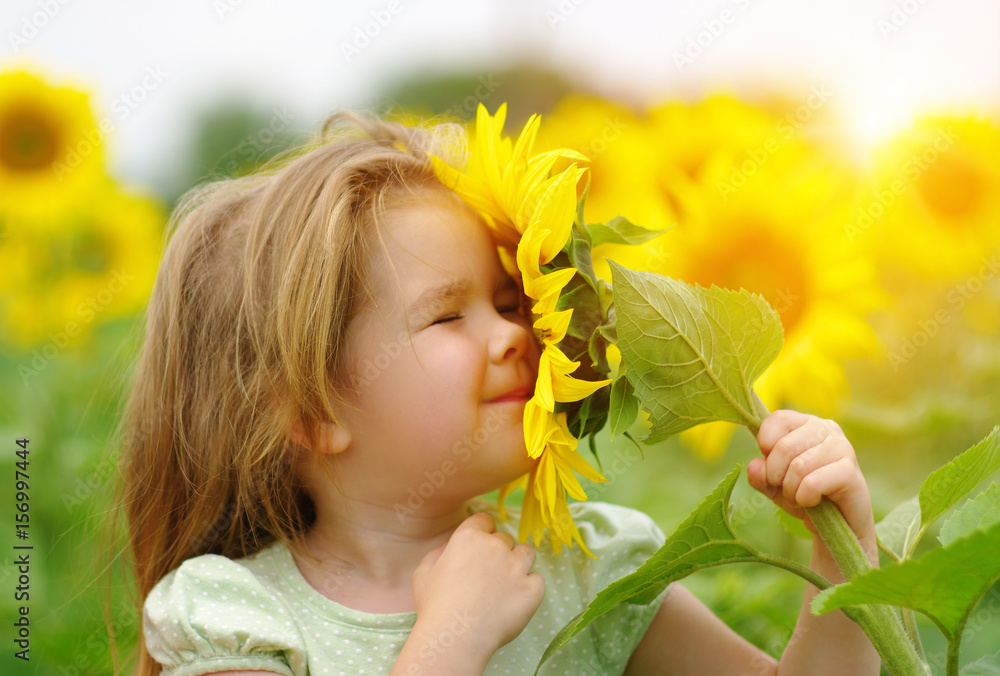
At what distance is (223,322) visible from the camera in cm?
98

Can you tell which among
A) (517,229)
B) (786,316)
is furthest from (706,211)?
(517,229)

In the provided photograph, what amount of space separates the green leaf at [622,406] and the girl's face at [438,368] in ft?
0.50

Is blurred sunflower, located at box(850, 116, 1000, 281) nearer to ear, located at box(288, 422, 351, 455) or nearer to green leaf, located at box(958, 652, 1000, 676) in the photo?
green leaf, located at box(958, 652, 1000, 676)

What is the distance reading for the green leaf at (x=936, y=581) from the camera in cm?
50

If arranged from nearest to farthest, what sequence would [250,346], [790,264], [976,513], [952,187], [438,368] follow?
[976,513]
[438,368]
[250,346]
[790,264]
[952,187]

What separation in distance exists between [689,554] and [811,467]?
11 cm

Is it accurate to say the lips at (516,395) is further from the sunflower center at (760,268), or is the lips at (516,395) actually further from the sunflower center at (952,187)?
the sunflower center at (952,187)

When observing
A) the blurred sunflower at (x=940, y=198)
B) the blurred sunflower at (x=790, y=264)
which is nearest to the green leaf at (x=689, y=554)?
the blurred sunflower at (x=790, y=264)

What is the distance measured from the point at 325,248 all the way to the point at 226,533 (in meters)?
0.36

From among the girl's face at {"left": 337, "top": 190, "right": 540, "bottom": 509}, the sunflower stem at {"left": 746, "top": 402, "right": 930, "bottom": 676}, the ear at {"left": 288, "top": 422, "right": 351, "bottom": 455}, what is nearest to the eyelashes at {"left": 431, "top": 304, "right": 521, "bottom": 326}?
the girl's face at {"left": 337, "top": 190, "right": 540, "bottom": 509}

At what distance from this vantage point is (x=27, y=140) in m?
1.90

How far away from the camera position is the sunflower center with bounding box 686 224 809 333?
3.78ft

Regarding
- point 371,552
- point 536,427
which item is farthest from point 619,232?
point 371,552

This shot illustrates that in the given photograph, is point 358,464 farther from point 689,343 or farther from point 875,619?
point 875,619
